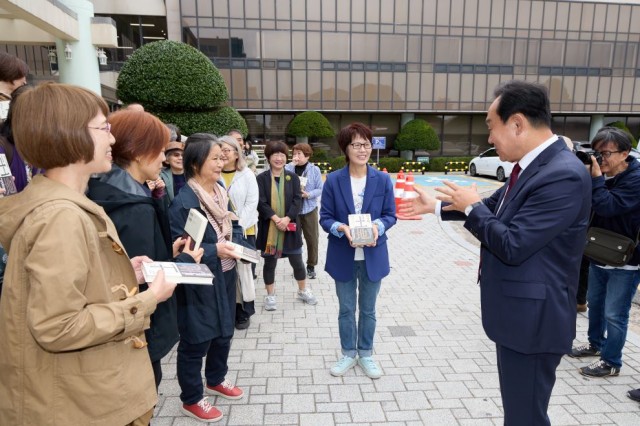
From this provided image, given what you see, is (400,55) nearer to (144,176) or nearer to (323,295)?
(323,295)

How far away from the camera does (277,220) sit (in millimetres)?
5246


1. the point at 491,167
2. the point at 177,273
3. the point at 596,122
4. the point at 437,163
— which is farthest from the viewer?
the point at 596,122

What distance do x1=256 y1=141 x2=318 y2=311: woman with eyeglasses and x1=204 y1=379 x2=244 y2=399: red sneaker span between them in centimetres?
182

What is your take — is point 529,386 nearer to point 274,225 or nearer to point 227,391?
point 227,391

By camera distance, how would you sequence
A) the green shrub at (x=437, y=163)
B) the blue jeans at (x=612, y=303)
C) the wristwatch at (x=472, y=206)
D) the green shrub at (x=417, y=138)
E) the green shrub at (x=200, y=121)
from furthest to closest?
the green shrub at (x=417, y=138) < the green shrub at (x=437, y=163) < the green shrub at (x=200, y=121) < the blue jeans at (x=612, y=303) < the wristwatch at (x=472, y=206)

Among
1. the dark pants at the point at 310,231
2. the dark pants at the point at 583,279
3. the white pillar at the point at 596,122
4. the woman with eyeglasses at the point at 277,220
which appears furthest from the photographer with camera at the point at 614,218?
the white pillar at the point at 596,122

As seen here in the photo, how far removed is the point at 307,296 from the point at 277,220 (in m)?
1.12

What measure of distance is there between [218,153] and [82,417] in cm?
194

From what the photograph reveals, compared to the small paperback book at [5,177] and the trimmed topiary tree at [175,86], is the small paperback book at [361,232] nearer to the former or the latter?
the small paperback book at [5,177]

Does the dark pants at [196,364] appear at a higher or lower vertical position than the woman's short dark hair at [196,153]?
lower

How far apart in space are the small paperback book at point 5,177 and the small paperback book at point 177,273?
4.39ft

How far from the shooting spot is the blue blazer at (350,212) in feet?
12.1

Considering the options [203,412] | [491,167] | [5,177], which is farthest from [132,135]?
[491,167]

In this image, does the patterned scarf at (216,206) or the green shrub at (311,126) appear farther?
the green shrub at (311,126)
